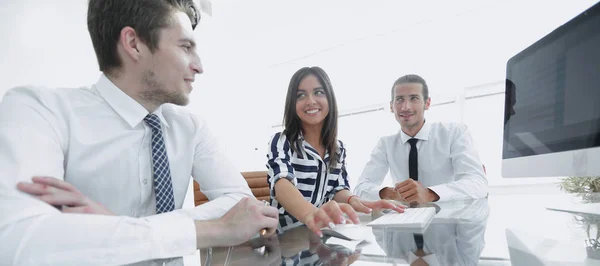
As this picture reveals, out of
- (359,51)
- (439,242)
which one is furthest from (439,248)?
(359,51)

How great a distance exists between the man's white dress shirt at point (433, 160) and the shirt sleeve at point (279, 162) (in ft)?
2.34

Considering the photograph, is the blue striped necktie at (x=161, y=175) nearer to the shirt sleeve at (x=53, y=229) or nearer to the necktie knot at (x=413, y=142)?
the shirt sleeve at (x=53, y=229)

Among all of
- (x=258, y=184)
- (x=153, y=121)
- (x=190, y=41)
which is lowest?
(x=258, y=184)

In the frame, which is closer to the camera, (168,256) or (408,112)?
(168,256)

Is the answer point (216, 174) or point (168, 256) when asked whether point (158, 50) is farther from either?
point (168, 256)

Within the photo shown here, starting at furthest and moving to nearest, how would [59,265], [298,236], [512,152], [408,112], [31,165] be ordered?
[408,112], [512,152], [298,236], [31,165], [59,265]

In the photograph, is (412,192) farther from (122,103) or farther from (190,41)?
(122,103)

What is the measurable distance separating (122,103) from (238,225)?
569 mm

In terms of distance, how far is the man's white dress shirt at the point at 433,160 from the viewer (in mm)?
2035

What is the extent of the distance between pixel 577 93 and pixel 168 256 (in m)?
1.12

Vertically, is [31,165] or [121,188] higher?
[31,165]

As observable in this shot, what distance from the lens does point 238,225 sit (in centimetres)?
77

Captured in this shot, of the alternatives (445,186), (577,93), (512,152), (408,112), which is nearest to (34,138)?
(577,93)

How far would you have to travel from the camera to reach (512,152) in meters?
1.31
